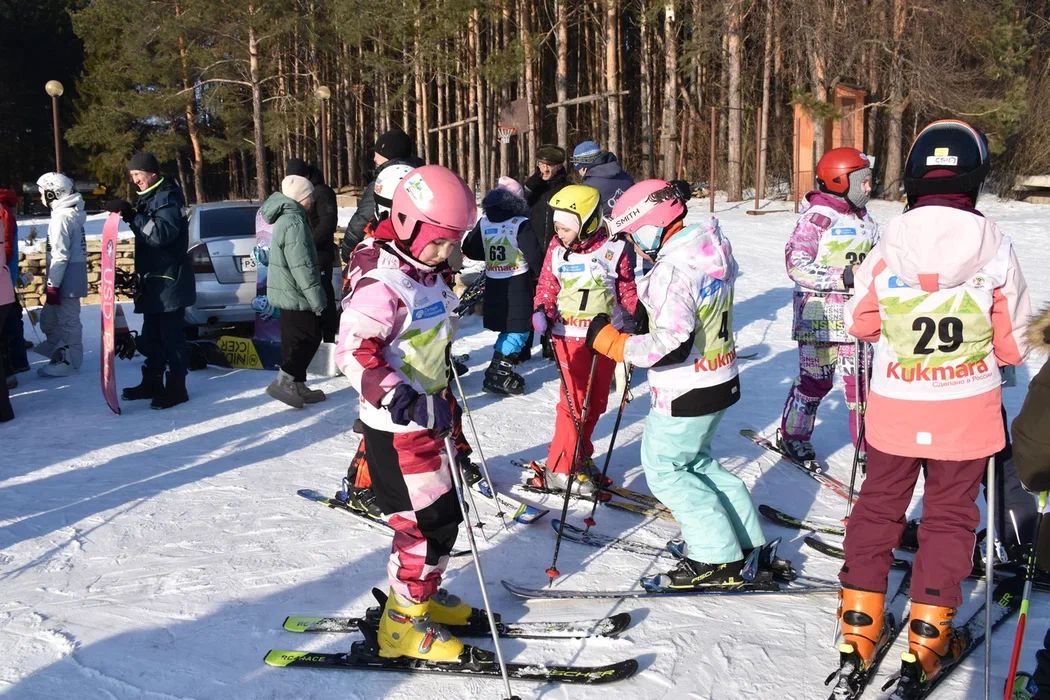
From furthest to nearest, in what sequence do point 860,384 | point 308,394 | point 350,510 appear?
point 308,394, point 860,384, point 350,510

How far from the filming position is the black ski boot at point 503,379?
25.2 feet

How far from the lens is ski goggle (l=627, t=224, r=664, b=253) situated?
12.6 feet

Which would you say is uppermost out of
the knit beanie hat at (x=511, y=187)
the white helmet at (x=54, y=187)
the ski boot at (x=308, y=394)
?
the white helmet at (x=54, y=187)

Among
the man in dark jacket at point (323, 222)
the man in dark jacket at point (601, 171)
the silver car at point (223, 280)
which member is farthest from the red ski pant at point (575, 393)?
the silver car at point (223, 280)

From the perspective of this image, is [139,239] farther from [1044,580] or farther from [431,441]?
[1044,580]

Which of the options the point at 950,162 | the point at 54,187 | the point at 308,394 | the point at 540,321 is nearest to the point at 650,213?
the point at 950,162

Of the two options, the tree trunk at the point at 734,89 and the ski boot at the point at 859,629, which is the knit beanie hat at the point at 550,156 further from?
the tree trunk at the point at 734,89

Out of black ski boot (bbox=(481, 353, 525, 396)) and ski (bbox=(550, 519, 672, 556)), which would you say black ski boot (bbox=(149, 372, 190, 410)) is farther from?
ski (bbox=(550, 519, 672, 556))

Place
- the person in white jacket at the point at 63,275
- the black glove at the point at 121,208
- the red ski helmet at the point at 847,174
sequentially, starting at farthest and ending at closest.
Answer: the person in white jacket at the point at 63,275 → the black glove at the point at 121,208 → the red ski helmet at the point at 847,174

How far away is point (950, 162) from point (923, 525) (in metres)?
1.28

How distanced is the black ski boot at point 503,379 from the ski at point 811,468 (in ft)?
6.65

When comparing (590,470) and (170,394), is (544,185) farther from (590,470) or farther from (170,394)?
(170,394)

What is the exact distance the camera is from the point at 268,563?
14.3ft

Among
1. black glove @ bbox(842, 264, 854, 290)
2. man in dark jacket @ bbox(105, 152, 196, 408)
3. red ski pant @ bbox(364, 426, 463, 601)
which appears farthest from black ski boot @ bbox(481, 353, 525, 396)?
red ski pant @ bbox(364, 426, 463, 601)
